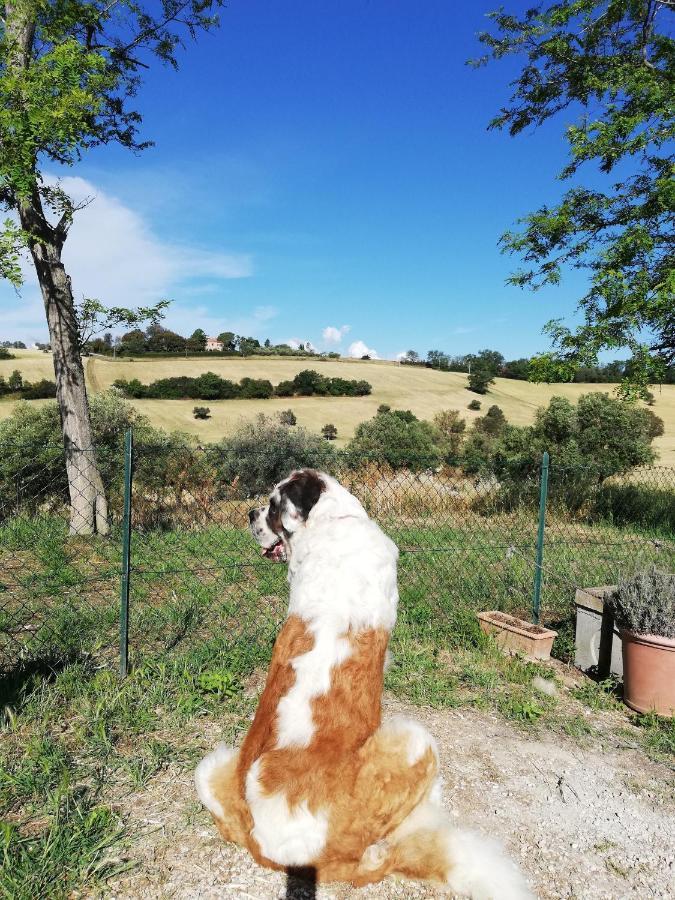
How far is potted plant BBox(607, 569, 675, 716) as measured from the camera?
4.08 meters

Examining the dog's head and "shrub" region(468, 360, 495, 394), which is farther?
"shrub" region(468, 360, 495, 394)

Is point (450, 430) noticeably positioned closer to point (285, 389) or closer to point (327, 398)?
point (327, 398)

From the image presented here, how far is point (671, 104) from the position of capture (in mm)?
9453

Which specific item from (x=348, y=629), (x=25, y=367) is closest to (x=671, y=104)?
(x=348, y=629)

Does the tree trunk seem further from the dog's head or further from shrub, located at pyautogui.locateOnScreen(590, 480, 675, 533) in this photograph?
shrub, located at pyautogui.locateOnScreen(590, 480, 675, 533)

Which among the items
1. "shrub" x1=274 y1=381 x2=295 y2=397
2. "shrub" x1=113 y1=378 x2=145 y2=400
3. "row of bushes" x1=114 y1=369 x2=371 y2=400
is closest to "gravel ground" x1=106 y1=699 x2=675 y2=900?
"row of bushes" x1=114 y1=369 x2=371 y2=400

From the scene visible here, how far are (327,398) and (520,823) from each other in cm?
4208

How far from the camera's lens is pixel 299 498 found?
278 cm

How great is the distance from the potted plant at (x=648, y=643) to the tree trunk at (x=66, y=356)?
21.5 feet

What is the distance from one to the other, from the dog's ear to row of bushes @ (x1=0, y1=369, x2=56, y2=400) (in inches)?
1259

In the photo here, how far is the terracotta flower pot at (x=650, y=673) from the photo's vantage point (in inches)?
160

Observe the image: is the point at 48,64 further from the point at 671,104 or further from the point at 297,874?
the point at 671,104

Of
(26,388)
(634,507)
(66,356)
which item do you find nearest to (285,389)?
(26,388)

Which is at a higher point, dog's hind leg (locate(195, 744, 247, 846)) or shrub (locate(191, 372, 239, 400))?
shrub (locate(191, 372, 239, 400))
